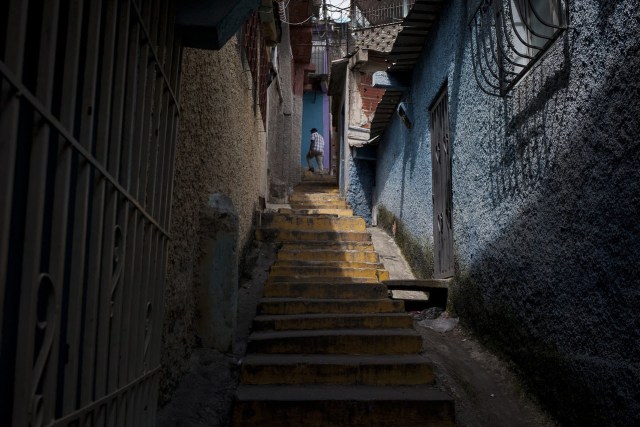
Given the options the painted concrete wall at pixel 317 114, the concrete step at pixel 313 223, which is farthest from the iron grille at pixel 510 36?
the painted concrete wall at pixel 317 114

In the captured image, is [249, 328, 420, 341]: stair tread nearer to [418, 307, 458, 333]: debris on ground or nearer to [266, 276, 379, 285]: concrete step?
[418, 307, 458, 333]: debris on ground

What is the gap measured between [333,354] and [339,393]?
2.19ft

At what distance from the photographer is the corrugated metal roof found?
5.82 m

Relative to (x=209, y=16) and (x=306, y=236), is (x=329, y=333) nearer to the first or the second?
(x=209, y=16)

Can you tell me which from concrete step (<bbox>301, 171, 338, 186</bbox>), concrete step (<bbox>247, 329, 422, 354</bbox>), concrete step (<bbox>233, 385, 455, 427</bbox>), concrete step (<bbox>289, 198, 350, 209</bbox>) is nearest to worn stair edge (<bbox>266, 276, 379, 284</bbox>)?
concrete step (<bbox>247, 329, 422, 354</bbox>)

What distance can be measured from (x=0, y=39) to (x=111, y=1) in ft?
1.63

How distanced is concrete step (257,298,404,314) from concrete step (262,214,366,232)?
263 centimetres

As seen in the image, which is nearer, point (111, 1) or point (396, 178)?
point (111, 1)

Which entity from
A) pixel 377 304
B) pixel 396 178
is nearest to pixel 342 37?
pixel 396 178

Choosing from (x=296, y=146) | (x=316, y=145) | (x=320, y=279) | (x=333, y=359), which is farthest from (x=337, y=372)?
(x=316, y=145)

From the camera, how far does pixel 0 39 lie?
3.39ft

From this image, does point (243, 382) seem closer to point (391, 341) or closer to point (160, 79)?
point (391, 341)

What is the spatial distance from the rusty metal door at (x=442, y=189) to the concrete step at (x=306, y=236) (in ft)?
4.41

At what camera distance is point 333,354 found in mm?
4117
